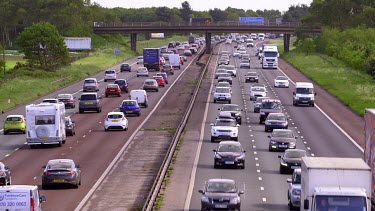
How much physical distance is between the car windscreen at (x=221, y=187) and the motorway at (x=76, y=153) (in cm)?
570

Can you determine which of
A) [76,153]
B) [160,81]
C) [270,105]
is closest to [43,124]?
[76,153]

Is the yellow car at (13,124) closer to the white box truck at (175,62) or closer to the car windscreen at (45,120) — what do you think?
the car windscreen at (45,120)

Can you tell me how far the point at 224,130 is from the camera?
6525 centimetres

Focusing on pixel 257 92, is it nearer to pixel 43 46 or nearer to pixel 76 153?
pixel 76 153

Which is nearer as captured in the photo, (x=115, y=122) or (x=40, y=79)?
(x=115, y=122)

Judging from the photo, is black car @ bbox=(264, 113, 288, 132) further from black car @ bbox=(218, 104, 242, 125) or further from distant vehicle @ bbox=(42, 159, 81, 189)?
distant vehicle @ bbox=(42, 159, 81, 189)

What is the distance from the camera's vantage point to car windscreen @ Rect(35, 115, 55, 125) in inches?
2429

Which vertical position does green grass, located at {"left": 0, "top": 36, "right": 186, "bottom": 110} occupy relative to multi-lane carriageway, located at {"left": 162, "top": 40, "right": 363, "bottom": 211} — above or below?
below

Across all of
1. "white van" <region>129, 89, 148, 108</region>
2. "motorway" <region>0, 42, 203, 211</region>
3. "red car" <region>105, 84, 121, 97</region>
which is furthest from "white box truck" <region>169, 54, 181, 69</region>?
"motorway" <region>0, 42, 203, 211</region>

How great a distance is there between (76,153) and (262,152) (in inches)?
429

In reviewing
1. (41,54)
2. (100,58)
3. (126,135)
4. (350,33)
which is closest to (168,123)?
(126,135)

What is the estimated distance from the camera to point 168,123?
7794cm

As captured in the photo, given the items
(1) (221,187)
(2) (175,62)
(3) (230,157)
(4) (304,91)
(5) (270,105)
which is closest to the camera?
(1) (221,187)

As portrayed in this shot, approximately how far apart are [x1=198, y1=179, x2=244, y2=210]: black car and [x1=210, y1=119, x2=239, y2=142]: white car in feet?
82.9
